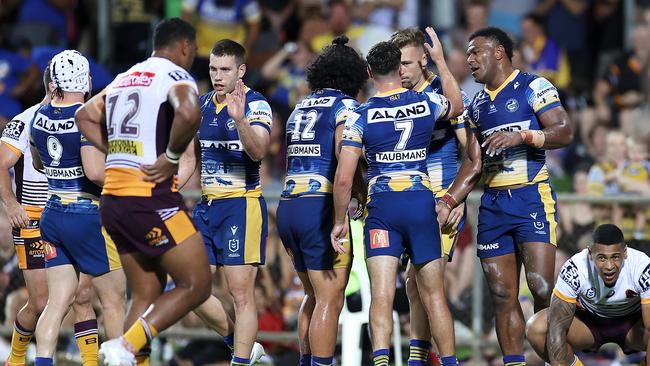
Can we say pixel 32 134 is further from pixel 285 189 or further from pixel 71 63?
pixel 285 189

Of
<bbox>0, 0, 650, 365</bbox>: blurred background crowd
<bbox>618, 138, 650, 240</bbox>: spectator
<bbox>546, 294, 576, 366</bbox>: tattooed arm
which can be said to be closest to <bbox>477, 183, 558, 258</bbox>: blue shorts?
<bbox>546, 294, 576, 366</bbox>: tattooed arm

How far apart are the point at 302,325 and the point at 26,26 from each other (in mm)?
9619

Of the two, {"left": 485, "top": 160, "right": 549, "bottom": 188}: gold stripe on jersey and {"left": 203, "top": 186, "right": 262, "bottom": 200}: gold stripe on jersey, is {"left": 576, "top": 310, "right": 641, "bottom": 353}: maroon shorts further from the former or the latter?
{"left": 203, "top": 186, "right": 262, "bottom": 200}: gold stripe on jersey

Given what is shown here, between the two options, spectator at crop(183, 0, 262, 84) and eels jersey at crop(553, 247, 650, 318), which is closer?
eels jersey at crop(553, 247, 650, 318)

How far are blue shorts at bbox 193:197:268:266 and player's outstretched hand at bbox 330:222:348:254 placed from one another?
0.84 meters

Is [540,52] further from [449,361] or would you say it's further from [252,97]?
[449,361]

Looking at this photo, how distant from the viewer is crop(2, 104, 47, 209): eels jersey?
11.2 meters

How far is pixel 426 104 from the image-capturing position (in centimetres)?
1013

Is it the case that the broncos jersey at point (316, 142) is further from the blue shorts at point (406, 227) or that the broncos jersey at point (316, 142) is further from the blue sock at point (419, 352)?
the blue sock at point (419, 352)

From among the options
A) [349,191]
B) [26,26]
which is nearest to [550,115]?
[349,191]

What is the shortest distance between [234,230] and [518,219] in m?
2.47

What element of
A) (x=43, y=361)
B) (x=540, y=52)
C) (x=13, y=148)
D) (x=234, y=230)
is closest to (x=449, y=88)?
(x=234, y=230)

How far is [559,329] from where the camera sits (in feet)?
35.4

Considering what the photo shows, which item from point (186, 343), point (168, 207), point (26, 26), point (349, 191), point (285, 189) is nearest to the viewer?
point (168, 207)
